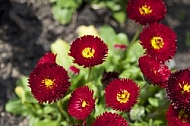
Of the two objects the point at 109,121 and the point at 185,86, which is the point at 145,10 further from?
the point at 109,121

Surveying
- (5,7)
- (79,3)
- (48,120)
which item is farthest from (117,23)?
(48,120)

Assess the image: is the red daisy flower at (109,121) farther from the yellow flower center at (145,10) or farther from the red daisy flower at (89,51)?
the yellow flower center at (145,10)

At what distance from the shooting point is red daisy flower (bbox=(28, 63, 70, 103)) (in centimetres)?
254

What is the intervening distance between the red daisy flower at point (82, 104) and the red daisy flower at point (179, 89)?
17.4 inches

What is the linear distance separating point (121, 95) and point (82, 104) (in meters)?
0.24

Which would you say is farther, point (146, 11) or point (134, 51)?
point (134, 51)

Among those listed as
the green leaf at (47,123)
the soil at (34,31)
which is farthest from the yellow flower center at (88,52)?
the soil at (34,31)

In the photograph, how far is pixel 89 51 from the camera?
2744mm

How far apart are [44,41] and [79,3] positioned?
0.51 m

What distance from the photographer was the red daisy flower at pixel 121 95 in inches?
104

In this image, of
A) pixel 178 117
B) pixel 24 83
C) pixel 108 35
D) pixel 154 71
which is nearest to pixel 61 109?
pixel 24 83

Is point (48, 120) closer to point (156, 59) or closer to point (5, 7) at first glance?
point (156, 59)

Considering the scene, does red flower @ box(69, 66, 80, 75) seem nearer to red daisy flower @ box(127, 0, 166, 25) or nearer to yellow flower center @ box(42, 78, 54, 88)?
red daisy flower @ box(127, 0, 166, 25)

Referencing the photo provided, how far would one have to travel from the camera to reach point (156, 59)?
9.40 ft
